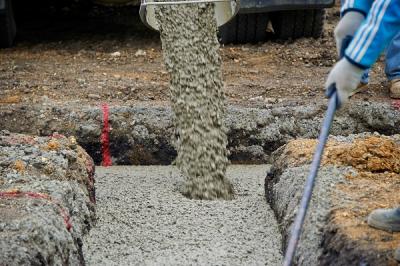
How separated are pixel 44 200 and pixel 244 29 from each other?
10.3 ft

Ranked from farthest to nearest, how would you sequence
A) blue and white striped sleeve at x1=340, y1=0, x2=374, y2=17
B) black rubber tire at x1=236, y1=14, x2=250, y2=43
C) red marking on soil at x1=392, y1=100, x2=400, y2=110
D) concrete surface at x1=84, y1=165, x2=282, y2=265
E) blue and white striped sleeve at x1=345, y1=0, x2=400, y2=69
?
black rubber tire at x1=236, y1=14, x2=250, y2=43 → red marking on soil at x1=392, y1=100, x2=400, y2=110 → concrete surface at x1=84, y1=165, x2=282, y2=265 → blue and white striped sleeve at x1=340, y1=0, x2=374, y2=17 → blue and white striped sleeve at x1=345, y1=0, x2=400, y2=69

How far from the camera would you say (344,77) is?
2021mm

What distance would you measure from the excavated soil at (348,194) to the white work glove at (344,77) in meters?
0.50

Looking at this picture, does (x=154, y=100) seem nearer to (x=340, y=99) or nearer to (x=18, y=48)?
(x=18, y=48)

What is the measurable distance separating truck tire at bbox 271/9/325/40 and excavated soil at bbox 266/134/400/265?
2172 millimetres

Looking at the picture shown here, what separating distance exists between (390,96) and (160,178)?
4.95 ft

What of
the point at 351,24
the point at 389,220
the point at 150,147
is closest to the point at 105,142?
the point at 150,147

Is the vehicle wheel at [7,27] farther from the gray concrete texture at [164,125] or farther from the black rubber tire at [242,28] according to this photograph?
the black rubber tire at [242,28]

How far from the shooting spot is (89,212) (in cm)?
306

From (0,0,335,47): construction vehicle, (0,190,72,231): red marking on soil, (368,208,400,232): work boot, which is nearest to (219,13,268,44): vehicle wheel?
(0,0,335,47): construction vehicle

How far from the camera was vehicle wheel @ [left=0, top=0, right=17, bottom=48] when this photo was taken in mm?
5379

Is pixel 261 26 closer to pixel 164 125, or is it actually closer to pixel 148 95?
pixel 148 95

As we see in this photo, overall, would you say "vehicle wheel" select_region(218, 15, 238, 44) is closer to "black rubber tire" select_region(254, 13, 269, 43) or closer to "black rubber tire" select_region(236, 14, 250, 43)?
"black rubber tire" select_region(236, 14, 250, 43)

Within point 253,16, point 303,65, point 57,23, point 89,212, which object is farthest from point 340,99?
point 57,23
